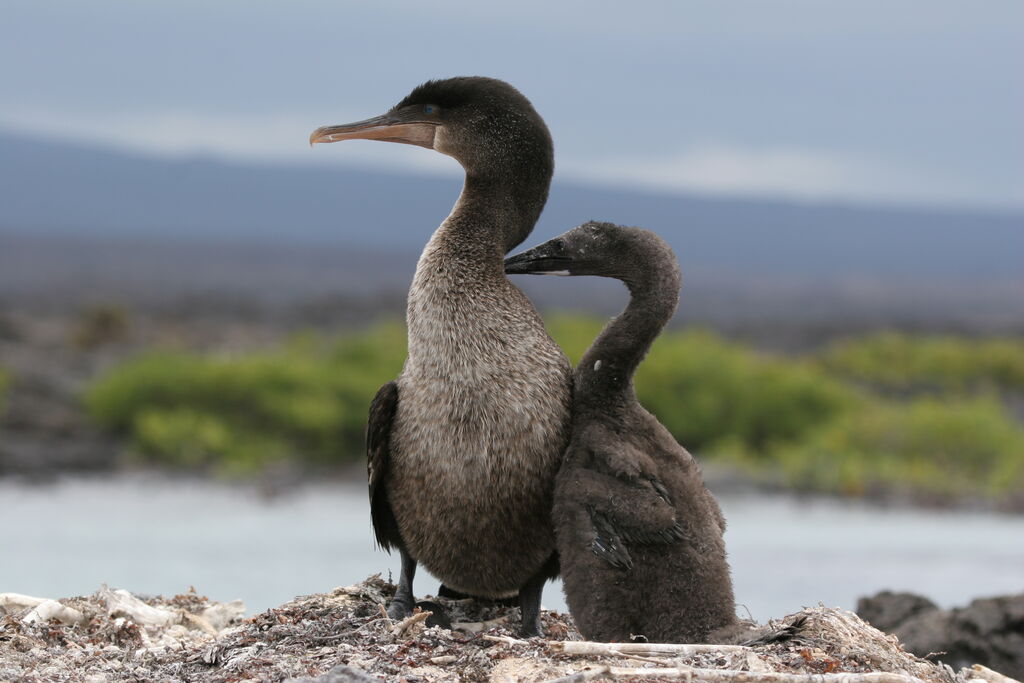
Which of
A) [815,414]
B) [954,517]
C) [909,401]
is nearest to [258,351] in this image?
[815,414]

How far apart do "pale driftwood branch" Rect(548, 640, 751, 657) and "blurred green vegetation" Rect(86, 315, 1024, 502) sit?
24425 millimetres

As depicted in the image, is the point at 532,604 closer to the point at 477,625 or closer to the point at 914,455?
the point at 477,625

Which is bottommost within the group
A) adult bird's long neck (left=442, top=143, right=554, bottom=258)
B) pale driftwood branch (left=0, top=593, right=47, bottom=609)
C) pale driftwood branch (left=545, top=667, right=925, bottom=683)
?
pale driftwood branch (left=545, top=667, right=925, bottom=683)

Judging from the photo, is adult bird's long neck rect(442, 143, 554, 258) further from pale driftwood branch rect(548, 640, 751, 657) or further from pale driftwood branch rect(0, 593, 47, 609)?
pale driftwood branch rect(0, 593, 47, 609)

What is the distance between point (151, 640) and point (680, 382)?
29.6 meters

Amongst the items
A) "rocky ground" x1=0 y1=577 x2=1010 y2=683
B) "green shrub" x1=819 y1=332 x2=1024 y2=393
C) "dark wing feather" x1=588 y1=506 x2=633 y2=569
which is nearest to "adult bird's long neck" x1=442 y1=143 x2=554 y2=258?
"dark wing feather" x1=588 y1=506 x2=633 y2=569

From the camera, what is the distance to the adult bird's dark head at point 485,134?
8.95m

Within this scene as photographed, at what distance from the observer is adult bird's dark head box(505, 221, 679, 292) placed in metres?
8.37

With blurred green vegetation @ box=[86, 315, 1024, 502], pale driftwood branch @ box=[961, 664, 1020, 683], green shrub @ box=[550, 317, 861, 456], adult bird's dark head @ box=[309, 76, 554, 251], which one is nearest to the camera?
pale driftwood branch @ box=[961, 664, 1020, 683]

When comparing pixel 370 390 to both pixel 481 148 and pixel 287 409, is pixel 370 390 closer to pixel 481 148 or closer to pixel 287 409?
pixel 287 409

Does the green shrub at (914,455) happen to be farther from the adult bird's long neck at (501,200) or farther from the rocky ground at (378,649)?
the adult bird's long neck at (501,200)

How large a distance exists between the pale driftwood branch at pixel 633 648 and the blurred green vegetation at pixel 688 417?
24425 millimetres

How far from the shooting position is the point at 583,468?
8133 millimetres

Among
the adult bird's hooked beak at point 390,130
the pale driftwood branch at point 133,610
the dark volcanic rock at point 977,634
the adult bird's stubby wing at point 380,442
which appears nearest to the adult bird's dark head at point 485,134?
the adult bird's hooked beak at point 390,130
